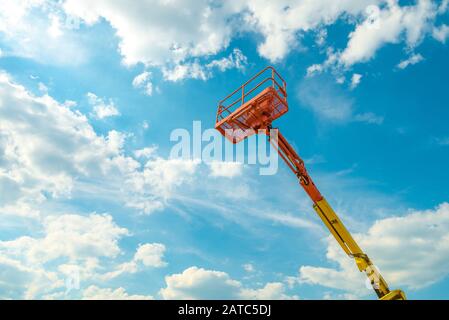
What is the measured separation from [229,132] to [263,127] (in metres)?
1.47
